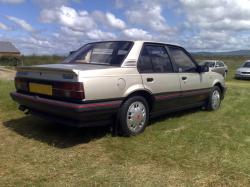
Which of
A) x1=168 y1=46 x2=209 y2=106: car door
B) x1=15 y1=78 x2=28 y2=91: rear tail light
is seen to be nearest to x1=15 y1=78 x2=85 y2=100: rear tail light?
x1=15 y1=78 x2=28 y2=91: rear tail light

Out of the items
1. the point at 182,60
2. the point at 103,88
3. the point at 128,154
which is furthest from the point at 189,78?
the point at 128,154

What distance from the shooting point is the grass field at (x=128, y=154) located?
4.10 meters

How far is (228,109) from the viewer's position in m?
8.52

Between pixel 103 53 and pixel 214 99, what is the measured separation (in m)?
3.35

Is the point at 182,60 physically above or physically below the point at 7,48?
below

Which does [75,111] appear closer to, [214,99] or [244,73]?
[214,99]

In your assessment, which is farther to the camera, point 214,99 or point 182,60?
point 214,99

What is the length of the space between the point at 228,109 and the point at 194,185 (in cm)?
490

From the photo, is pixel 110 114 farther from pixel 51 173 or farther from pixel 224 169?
pixel 224 169

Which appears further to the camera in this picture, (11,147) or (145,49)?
(145,49)

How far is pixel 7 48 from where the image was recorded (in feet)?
282

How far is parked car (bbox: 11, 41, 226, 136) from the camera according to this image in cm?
509

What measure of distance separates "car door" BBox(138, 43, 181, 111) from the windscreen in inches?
13.1

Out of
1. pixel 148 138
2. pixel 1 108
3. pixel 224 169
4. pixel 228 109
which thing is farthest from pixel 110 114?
pixel 228 109
